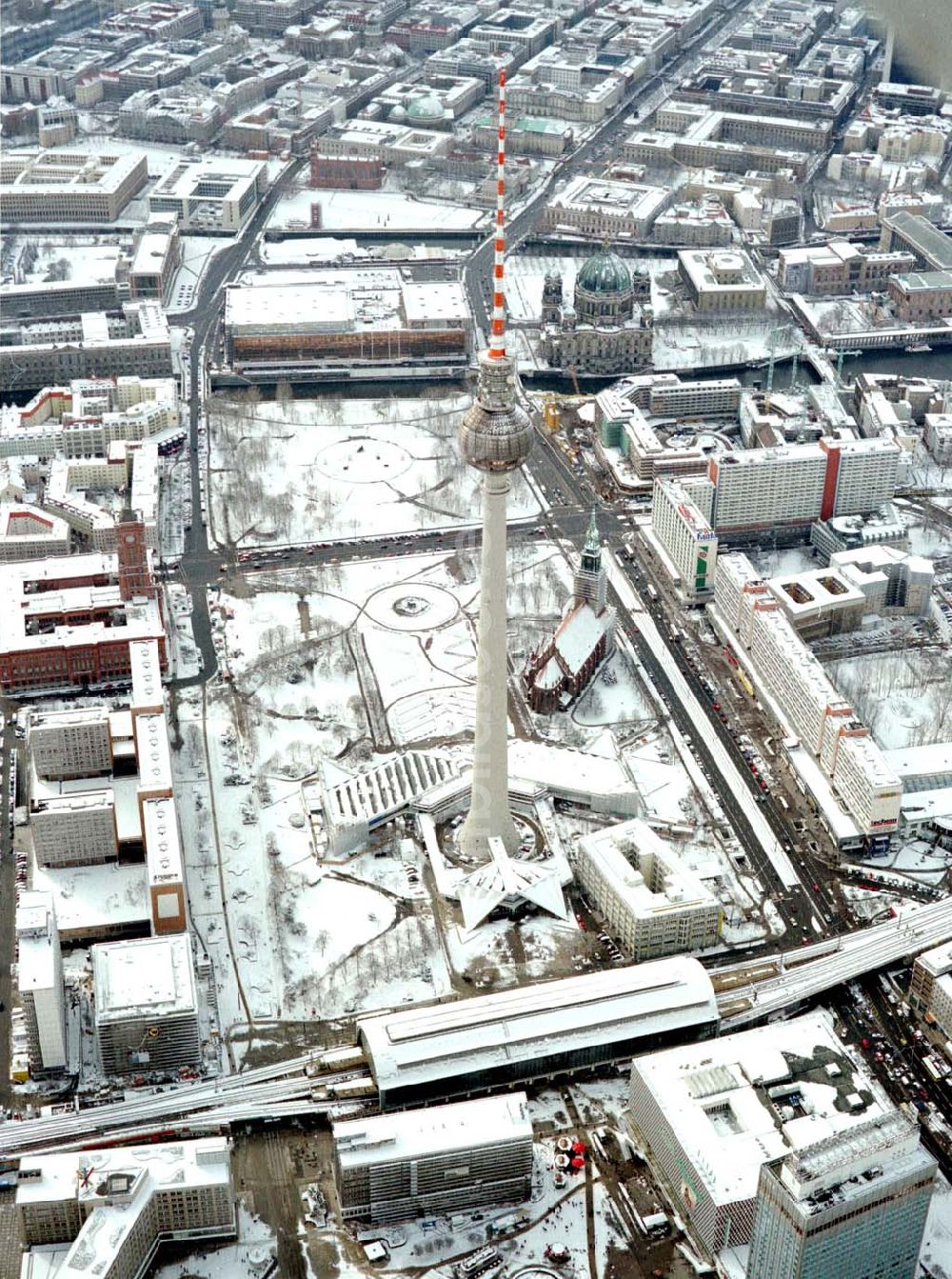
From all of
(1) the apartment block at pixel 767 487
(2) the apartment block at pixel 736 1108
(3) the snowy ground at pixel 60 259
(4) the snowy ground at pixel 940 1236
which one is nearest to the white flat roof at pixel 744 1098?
(2) the apartment block at pixel 736 1108

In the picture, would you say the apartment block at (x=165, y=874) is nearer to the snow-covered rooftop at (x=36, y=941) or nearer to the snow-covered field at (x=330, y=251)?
the snow-covered rooftop at (x=36, y=941)

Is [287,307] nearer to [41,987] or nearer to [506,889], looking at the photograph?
[506,889]

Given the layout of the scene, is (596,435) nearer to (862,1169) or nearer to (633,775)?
(633,775)

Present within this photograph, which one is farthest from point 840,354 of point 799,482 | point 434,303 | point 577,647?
point 577,647

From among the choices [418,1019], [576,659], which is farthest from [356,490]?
[418,1019]

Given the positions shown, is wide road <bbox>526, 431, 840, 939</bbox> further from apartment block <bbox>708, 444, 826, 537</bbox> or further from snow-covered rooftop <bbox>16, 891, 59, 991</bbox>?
snow-covered rooftop <bbox>16, 891, 59, 991</bbox>

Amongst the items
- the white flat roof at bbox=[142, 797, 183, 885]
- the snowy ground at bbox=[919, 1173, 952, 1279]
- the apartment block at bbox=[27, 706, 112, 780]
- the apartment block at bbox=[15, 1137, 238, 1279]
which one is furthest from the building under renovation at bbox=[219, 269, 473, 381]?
the snowy ground at bbox=[919, 1173, 952, 1279]
